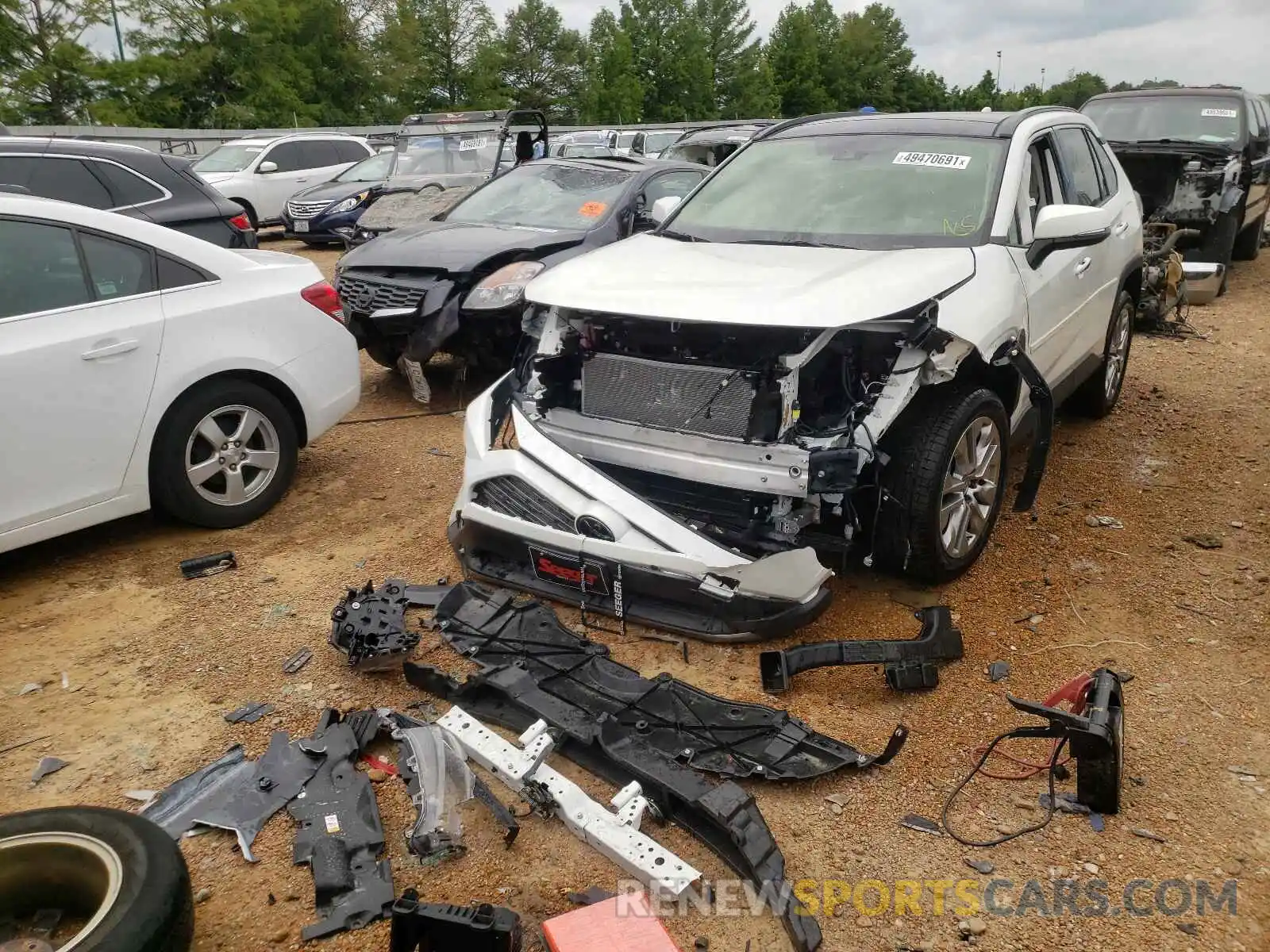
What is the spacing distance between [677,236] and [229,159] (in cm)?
1439

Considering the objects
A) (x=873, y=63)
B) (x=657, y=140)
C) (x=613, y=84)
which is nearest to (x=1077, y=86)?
(x=873, y=63)

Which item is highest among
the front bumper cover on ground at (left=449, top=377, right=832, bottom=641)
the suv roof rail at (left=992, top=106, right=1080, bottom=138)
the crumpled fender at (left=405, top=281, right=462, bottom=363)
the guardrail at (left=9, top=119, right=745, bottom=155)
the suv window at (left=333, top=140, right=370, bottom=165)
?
the guardrail at (left=9, top=119, right=745, bottom=155)

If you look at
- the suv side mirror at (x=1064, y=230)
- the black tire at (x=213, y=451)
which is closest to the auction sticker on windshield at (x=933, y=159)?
the suv side mirror at (x=1064, y=230)

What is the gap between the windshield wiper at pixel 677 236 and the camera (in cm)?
464

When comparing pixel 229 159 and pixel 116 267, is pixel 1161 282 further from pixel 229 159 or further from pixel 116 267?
pixel 229 159

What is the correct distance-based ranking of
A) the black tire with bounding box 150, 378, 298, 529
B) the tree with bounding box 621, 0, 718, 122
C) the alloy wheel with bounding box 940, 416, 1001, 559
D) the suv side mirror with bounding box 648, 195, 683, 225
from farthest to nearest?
the tree with bounding box 621, 0, 718, 122 → the suv side mirror with bounding box 648, 195, 683, 225 → the black tire with bounding box 150, 378, 298, 529 → the alloy wheel with bounding box 940, 416, 1001, 559

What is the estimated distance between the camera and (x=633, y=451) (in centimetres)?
358

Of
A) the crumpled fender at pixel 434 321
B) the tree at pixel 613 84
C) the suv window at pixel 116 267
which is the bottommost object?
the crumpled fender at pixel 434 321

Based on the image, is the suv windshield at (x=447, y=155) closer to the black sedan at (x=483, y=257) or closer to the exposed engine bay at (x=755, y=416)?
the black sedan at (x=483, y=257)

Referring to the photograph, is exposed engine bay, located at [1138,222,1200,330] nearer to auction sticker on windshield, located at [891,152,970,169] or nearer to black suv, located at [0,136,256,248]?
auction sticker on windshield, located at [891,152,970,169]

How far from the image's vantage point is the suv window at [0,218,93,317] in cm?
391

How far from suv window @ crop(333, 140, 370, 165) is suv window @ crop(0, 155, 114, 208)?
33.5 ft

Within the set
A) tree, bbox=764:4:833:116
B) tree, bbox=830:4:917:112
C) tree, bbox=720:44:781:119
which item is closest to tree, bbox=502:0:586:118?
tree, bbox=720:44:781:119

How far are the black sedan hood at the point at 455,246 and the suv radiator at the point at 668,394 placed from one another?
2.74 metres
